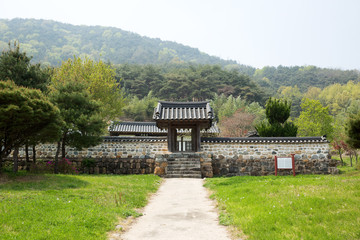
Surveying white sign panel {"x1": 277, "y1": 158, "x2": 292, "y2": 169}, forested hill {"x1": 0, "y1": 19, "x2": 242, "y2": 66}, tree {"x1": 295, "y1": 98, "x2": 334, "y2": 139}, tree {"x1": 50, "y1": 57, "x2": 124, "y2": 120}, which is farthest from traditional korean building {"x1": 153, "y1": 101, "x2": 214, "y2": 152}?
forested hill {"x1": 0, "y1": 19, "x2": 242, "y2": 66}

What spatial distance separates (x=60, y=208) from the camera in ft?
20.5

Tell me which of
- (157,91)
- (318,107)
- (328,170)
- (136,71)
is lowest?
(328,170)

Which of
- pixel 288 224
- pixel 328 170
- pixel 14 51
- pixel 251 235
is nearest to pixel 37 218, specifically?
pixel 251 235

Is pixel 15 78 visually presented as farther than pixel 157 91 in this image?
No

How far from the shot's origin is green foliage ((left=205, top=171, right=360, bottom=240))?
4.69 m

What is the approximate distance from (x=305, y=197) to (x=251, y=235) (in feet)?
7.03

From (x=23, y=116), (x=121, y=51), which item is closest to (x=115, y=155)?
(x=23, y=116)

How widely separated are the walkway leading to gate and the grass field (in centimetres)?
37

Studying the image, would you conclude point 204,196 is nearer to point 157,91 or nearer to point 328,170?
point 328,170

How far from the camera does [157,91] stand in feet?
196

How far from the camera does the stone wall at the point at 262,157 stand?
635 inches

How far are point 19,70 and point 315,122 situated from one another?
83.4 ft

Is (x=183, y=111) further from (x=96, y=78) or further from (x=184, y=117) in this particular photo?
(x=96, y=78)

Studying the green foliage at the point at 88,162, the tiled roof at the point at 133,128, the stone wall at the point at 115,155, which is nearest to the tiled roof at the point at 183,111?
the stone wall at the point at 115,155
